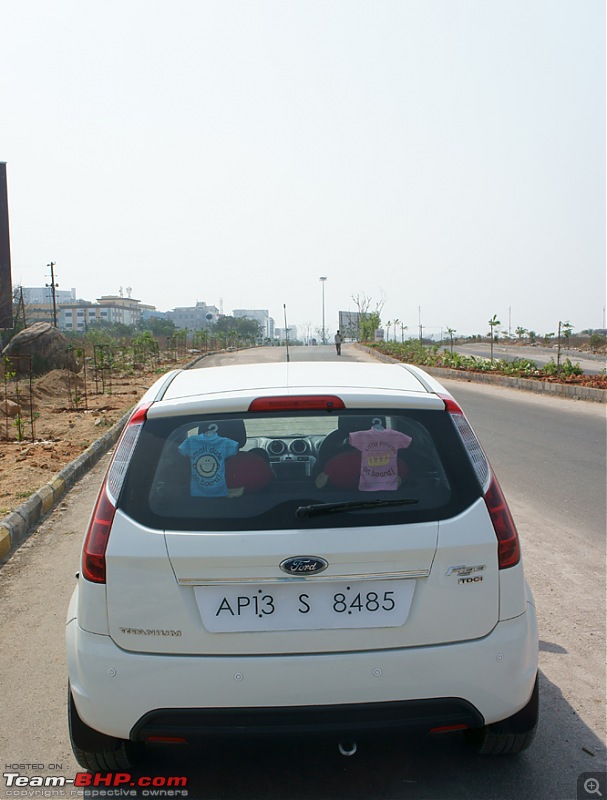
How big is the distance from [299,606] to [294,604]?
18mm

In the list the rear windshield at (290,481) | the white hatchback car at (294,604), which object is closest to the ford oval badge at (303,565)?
the white hatchback car at (294,604)

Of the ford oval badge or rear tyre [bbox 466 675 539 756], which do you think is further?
rear tyre [bbox 466 675 539 756]

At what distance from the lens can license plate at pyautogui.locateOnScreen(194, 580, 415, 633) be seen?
8.46 ft

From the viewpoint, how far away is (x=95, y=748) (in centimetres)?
282

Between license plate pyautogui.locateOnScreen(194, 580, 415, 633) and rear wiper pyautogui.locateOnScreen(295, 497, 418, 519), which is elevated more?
rear wiper pyautogui.locateOnScreen(295, 497, 418, 519)

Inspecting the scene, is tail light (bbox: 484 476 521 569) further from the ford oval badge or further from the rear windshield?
the ford oval badge

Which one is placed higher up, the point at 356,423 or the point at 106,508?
the point at 356,423

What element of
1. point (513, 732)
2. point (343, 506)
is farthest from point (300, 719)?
point (513, 732)

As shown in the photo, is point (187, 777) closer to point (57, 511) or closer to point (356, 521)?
point (356, 521)

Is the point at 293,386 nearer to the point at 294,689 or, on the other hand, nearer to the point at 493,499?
the point at 493,499

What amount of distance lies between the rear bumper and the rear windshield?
45 cm

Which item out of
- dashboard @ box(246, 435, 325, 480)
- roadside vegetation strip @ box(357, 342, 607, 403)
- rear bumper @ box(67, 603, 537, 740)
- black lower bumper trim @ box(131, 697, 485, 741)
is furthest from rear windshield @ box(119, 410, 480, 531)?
roadside vegetation strip @ box(357, 342, 607, 403)

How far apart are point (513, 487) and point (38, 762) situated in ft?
20.9

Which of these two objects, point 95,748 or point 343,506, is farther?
point 95,748
